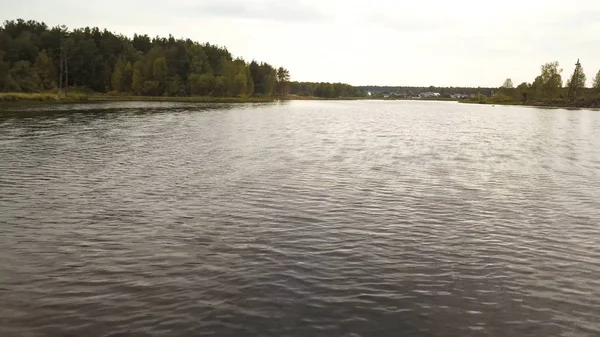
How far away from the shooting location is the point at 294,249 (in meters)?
20.2

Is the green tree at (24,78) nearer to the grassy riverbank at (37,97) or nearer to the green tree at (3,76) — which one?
the green tree at (3,76)

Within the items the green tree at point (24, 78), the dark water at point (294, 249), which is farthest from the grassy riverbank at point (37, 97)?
the dark water at point (294, 249)

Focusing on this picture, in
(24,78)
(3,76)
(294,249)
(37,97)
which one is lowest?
(294,249)

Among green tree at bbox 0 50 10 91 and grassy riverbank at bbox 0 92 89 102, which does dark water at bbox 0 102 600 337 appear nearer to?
grassy riverbank at bbox 0 92 89 102

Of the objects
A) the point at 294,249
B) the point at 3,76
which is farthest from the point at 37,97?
the point at 294,249

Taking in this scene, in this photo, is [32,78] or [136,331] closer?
[136,331]

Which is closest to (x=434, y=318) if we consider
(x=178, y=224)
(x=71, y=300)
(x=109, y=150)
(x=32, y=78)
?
(x=71, y=300)

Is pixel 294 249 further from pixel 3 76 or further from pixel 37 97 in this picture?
pixel 3 76

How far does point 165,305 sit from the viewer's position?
1470cm

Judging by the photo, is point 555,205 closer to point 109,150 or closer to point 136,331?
point 136,331

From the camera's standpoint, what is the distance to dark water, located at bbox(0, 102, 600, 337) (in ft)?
46.3

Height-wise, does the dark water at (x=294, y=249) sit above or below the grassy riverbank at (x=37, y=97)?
below

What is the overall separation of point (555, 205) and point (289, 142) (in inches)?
1538

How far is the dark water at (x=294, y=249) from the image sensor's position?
14.1 m
